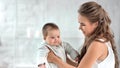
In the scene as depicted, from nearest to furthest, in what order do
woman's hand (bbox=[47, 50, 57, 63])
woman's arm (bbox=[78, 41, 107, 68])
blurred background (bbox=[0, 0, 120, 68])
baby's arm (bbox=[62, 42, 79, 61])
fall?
woman's arm (bbox=[78, 41, 107, 68]) → woman's hand (bbox=[47, 50, 57, 63]) → baby's arm (bbox=[62, 42, 79, 61]) → blurred background (bbox=[0, 0, 120, 68])

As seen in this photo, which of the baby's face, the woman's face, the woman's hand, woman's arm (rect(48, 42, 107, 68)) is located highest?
the woman's face

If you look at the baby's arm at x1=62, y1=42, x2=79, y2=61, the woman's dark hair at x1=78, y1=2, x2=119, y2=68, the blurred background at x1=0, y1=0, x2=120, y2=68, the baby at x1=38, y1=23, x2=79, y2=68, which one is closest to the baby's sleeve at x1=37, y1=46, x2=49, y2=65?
the baby at x1=38, y1=23, x2=79, y2=68

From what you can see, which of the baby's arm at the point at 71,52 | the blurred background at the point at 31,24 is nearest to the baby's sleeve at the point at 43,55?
the baby's arm at the point at 71,52

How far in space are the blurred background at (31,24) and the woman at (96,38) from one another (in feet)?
4.61

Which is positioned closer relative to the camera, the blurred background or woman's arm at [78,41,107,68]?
woman's arm at [78,41,107,68]

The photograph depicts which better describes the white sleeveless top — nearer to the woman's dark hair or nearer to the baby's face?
the woman's dark hair

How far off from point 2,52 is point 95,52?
5.77ft

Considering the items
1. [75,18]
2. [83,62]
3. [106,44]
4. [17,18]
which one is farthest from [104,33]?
[17,18]

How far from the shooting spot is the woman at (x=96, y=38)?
1.13 m

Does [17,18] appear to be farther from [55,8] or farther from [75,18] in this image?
[75,18]

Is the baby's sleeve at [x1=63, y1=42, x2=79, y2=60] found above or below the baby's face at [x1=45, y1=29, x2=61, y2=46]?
below

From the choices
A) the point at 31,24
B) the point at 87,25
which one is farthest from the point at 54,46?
the point at 31,24

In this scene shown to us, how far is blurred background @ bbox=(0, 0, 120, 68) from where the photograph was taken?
8.59 feet

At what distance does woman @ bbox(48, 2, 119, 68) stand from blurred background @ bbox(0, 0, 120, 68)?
1.41 metres
